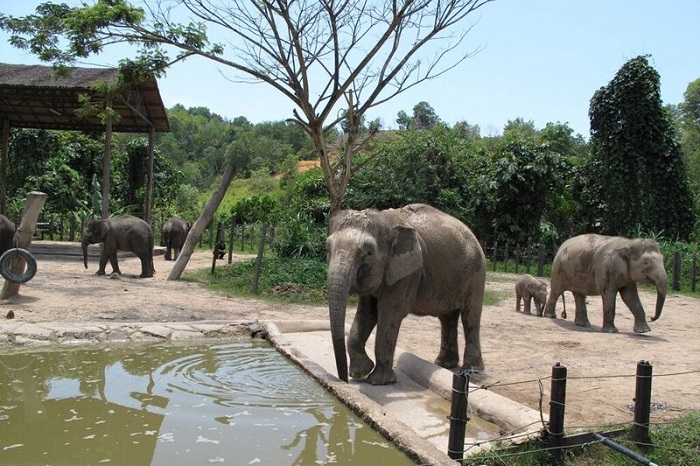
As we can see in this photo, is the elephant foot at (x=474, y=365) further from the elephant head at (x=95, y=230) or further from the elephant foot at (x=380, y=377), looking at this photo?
the elephant head at (x=95, y=230)

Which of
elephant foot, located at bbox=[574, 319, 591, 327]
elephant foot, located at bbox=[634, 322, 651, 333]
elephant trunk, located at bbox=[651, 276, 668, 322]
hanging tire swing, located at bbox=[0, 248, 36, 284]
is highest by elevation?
elephant trunk, located at bbox=[651, 276, 668, 322]

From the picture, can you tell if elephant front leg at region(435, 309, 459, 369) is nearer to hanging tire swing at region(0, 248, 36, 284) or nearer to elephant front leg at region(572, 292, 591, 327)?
elephant front leg at region(572, 292, 591, 327)

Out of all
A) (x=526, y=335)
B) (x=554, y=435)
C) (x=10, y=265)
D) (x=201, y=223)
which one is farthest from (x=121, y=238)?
(x=554, y=435)

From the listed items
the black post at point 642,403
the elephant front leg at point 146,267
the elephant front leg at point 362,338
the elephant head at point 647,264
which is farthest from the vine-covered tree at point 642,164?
the black post at point 642,403

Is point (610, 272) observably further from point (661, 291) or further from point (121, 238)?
point (121, 238)

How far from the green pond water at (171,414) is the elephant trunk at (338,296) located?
2.20 feet

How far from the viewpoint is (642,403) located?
5109 mm

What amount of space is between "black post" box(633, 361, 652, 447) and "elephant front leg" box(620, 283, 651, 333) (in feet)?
22.4

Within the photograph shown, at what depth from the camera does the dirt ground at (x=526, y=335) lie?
670cm

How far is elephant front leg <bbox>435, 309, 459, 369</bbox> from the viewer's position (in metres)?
8.26

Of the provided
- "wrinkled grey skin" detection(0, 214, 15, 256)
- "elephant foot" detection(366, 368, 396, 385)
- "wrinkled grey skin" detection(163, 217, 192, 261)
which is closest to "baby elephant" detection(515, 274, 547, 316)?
"elephant foot" detection(366, 368, 396, 385)

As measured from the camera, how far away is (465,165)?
29.4 meters

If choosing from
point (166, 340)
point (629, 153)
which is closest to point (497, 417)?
point (166, 340)

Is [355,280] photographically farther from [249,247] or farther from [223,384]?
[249,247]
